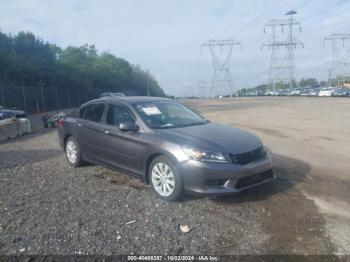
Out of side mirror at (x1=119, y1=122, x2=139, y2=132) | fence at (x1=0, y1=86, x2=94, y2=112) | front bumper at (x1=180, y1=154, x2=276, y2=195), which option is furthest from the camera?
fence at (x1=0, y1=86, x2=94, y2=112)

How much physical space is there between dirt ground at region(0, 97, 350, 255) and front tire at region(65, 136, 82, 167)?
26 centimetres

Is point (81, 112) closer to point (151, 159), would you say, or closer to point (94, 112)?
point (94, 112)

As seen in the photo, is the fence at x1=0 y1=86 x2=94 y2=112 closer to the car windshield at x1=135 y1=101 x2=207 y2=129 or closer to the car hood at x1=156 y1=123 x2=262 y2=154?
the car windshield at x1=135 y1=101 x2=207 y2=129

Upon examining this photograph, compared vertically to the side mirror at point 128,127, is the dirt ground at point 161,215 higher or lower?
lower

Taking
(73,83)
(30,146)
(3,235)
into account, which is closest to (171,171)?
(3,235)

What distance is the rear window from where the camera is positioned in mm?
6953

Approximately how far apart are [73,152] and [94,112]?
114 centimetres

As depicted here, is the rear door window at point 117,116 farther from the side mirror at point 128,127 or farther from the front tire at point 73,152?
the front tire at point 73,152

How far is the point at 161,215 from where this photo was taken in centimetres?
487

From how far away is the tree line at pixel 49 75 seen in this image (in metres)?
30.9

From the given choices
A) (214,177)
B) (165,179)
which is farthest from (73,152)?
(214,177)

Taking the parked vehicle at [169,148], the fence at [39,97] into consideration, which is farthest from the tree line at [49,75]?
the parked vehicle at [169,148]

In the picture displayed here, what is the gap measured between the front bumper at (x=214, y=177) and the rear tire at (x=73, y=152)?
3.19 meters

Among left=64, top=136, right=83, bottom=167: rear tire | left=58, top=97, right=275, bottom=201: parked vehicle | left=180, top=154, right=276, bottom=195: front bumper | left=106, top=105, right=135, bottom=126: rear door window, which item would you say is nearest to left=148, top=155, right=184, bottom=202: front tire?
left=58, top=97, right=275, bottom=201: parked vehicle
